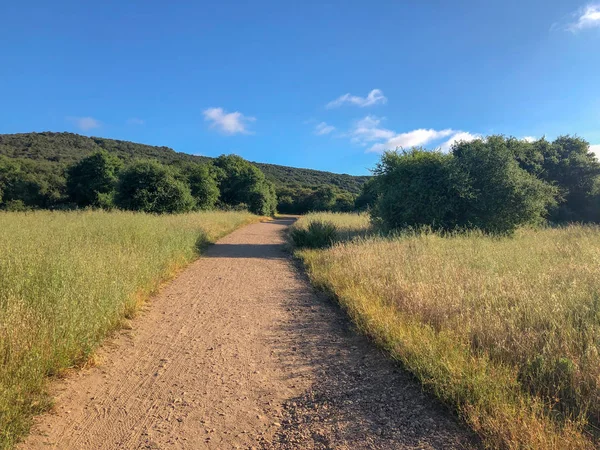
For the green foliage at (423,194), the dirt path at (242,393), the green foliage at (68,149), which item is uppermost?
the green foliage at (68,149)

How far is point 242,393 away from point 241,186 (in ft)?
140

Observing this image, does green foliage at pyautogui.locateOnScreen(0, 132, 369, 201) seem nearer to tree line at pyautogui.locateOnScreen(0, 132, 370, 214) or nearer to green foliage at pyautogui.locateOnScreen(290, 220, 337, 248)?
tree line at pyautogui.locateOnScreen(0, 132, 370, 214)

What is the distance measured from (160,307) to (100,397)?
286cm

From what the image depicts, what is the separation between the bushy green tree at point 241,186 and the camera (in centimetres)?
4388

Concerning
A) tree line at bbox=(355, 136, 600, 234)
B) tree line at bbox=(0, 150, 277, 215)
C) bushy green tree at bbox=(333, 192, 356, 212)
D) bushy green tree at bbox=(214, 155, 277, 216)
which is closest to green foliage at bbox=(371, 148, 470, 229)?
tree line at bbox=(355, 136, 600, 234)

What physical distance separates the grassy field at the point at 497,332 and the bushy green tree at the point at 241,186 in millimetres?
37364

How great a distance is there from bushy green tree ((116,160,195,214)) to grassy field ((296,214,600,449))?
65.6 feet

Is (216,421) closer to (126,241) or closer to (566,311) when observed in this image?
(566,311)

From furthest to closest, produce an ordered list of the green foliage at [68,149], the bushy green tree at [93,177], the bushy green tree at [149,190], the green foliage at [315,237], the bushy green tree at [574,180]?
1. the green foliage at [68,149]
2. the bushy green tree at [93,177]
3. the bushy green tree at [149,190]
4. the bushy green tree at [574,180]
5. the green foliage at [315,237]

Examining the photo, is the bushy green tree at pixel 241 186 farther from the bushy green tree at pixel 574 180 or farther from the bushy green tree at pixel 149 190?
the bushy green tree at pixel 574 180

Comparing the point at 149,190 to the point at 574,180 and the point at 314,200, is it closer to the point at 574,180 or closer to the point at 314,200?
the point at 574,180

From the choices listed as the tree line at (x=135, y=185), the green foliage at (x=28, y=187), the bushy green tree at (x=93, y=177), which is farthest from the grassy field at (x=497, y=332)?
the green foliage at (x=28, y=187)

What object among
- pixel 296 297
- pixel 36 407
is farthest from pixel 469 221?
pixel 36 407

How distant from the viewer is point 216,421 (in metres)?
2.78
